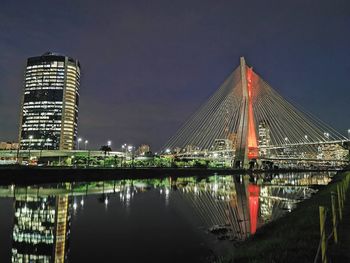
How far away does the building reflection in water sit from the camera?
13.5 meters

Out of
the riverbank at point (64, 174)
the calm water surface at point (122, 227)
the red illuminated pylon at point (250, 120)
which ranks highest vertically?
the red illuminated pylon at point (250, 120)

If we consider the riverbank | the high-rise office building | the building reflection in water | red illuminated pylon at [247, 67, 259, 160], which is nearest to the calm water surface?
the building reflection in water

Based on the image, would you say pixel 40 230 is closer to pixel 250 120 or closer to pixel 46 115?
pixel 250 120

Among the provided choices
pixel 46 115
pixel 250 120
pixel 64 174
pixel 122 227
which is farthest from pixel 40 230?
pixel 46 115

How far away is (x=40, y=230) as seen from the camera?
1734 centimetres

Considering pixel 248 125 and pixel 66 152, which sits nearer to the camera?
pixel 248 125

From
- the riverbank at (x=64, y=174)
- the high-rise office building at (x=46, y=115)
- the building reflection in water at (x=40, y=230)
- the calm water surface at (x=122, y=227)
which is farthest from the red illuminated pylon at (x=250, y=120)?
the high-rise office building at (x=46, y=115)

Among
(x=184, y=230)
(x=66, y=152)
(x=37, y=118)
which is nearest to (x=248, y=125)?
(x=184, y=230)

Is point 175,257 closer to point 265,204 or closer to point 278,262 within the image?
point 278,262

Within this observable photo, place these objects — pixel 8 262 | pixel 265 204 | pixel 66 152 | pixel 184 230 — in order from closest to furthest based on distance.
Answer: pixel 8 262 < pixel 184 230 < pixel 265 204 < pixel 66 152

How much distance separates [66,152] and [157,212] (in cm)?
12191

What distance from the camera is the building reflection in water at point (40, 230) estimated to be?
13.5 metres

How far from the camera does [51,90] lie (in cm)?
19625

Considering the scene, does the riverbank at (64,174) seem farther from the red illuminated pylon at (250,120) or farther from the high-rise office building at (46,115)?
the high-rise office building at (46,115)
